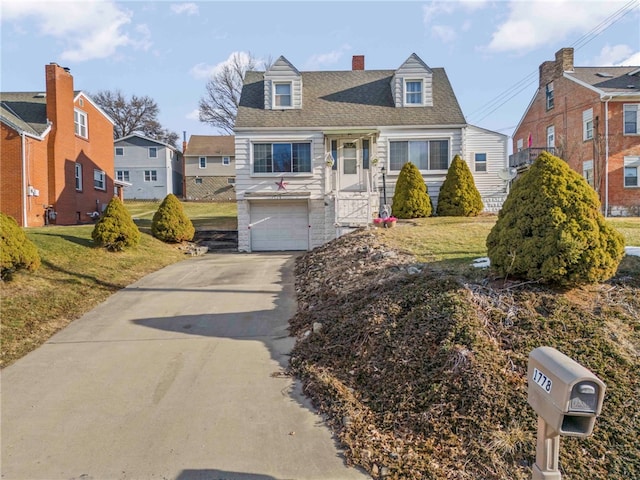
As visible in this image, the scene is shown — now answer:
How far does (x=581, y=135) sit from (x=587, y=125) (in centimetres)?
60

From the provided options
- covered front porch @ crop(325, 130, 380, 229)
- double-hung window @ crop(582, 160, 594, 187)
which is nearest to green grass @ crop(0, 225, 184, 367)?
covered front porch @ crop(325, 130, 380, 229)

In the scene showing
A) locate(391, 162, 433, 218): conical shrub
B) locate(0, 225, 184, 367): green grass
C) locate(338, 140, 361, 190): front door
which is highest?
locate(338, 140, 361, 190): front door

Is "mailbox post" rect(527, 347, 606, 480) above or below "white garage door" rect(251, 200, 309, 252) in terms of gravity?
below

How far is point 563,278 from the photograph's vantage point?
4.87m

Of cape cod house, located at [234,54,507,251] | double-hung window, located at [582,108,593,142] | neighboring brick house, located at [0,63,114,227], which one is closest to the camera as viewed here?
cape cod house, located at [234,54,507,251]

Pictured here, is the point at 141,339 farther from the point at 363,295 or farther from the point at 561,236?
the point at 561,236

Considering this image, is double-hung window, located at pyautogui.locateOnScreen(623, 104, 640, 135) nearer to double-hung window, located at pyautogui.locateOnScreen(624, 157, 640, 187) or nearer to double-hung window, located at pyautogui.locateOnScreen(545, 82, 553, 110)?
double-hung window, located at pyautogui.locateOnScreen(624, 157, 640, 187)

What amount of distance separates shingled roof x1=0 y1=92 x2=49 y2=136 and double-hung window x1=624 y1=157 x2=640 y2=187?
2712 cm

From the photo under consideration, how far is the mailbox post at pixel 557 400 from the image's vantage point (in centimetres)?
212

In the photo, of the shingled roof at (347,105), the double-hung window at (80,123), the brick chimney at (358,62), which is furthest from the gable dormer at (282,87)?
the double-hung window at (80,123)

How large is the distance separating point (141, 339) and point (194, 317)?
1.13 metres

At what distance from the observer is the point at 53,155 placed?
2019cm

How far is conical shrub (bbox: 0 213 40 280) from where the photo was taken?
7742 mm

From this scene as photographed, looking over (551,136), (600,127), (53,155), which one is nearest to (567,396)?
(53,155)
